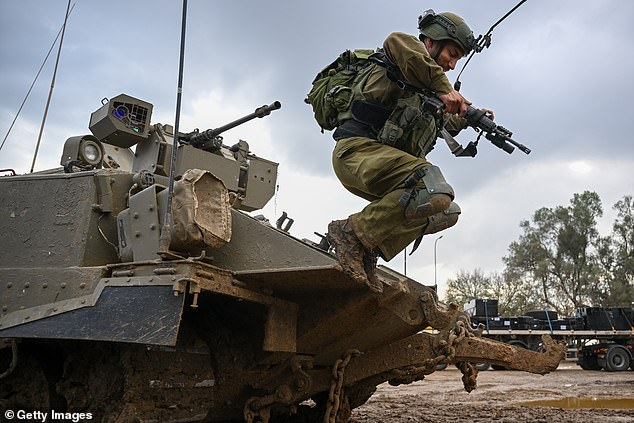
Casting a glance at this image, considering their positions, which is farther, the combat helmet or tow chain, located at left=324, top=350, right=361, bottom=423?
tow chain, located at left=324, top=350, right=361, bottom=423

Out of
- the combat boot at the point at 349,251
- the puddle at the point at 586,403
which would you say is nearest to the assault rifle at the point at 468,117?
the combat boot at the point at 349,251

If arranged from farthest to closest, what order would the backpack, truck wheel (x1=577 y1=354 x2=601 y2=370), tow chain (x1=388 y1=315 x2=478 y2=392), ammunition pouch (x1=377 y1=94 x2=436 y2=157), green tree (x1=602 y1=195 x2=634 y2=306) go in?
green tree (x1=602 y1=195 x2=634 y2=306)
truck wheel (x1=577 y1=354 x2=601 y2=370)
tow chain (x1=388 y1=315 x2=478 y2=392)
the backpack
ammunition pouch (x1=377 y1=94 x2=436 y2=157)

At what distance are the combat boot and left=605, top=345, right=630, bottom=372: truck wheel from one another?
15937mm

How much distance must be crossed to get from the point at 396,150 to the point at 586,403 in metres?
6.29

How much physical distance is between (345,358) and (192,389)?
1072 millimetres

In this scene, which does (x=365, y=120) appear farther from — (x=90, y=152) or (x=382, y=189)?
(x=90, y=152)

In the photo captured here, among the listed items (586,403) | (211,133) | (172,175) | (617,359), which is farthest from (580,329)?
(172,175)

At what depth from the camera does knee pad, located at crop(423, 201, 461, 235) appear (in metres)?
3.49

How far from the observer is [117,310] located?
124 inches

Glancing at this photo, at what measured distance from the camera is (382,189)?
3400mm

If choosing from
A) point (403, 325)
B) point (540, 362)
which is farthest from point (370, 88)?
point (540, 362)

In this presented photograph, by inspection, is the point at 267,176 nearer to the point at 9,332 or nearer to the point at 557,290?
the point at 9,332

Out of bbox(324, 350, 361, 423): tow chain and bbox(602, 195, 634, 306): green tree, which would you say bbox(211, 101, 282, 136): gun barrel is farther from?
bbox(602, 195, 634, 306): green tree

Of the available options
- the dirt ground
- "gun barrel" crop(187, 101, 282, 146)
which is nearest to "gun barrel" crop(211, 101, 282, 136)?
"gun barrel" crop(187, 101, 282, 146)
